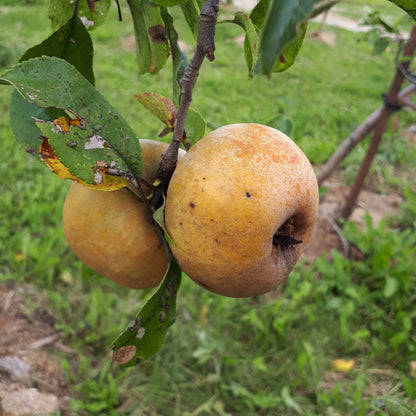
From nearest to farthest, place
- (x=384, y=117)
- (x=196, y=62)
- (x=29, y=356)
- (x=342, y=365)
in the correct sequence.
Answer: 1. (x=196, y=62)
2. (x=29, y=356)
3. (x=342, y=365)
4. (x=384, y=117)

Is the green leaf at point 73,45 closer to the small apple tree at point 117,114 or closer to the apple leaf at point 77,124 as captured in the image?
the small apple tree at point 117,114

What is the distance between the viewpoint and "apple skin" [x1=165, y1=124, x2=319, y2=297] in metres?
0.66

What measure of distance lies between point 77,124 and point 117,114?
6 centimetres

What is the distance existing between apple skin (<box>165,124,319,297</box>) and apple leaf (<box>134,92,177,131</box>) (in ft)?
0.41

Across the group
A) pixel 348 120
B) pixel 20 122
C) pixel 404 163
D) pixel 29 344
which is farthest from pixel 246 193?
pixel 348 120

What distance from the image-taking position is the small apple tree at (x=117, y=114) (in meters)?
0.65

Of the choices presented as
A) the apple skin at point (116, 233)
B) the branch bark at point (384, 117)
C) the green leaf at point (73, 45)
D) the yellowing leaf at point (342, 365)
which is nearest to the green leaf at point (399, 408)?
the yellowing leaf at point (342, 365)

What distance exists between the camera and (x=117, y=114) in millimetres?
708

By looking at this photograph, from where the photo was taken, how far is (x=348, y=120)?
4.09 m

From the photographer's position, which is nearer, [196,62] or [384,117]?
[196,62]

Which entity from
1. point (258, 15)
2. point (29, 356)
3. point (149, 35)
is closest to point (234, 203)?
point (258, 15)

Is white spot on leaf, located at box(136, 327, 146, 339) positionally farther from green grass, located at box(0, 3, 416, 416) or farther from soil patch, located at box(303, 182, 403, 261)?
soil patch, located at box(303, 182, 403, 261)

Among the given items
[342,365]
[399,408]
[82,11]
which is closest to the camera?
[82,11]

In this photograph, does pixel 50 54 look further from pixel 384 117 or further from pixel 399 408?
pixel 384 117
